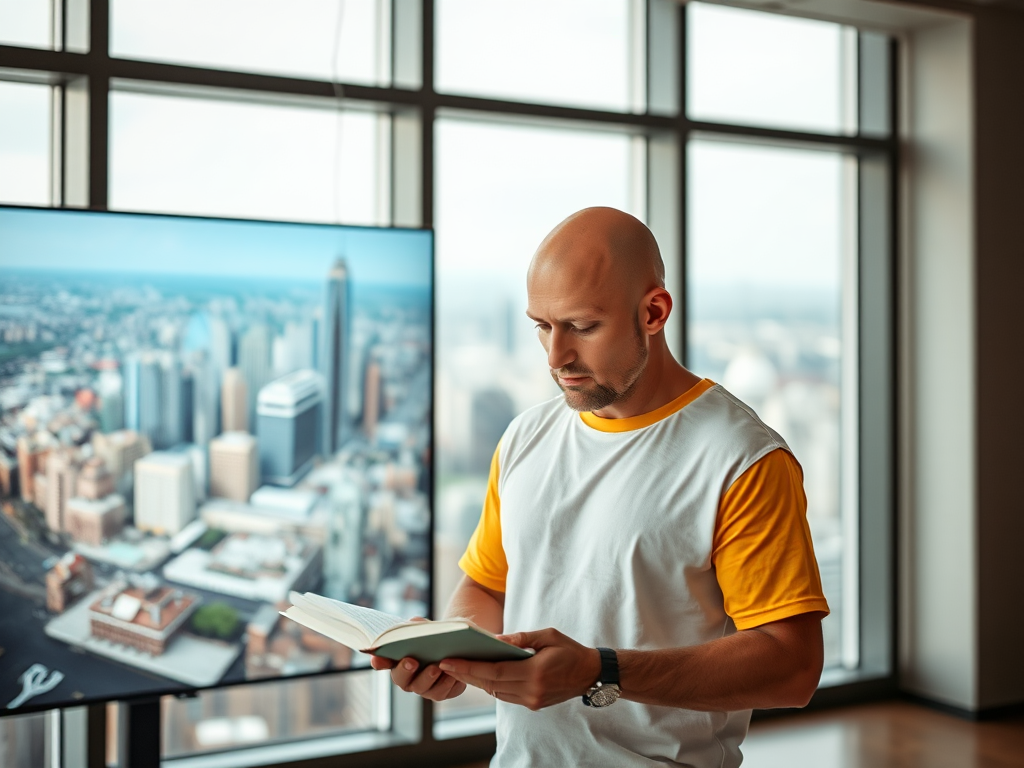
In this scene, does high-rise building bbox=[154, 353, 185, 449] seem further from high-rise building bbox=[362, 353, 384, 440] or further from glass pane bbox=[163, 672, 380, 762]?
glass pane bbox=[163, 672, 380, 762]

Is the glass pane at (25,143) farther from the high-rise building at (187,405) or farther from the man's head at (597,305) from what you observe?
the man's head at (597,305)

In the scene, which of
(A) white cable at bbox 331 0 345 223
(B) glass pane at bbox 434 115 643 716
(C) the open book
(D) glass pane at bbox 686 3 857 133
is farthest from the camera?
(D) glass pane at bbox 686 3 857 133

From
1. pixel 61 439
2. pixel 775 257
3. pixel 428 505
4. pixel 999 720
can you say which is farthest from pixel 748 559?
pixel 999 720

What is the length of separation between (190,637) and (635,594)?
4.54 feet

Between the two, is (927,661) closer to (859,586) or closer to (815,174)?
(859,586)

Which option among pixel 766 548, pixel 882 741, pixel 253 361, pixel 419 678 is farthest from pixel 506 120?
pixel 882 741

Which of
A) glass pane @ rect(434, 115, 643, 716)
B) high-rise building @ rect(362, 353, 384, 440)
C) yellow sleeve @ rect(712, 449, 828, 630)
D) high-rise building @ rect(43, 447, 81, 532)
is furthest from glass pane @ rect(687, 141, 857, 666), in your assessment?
yellow sleeve @ rect(712, 449, 828, 630)

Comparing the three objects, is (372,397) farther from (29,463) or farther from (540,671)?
(540,671)

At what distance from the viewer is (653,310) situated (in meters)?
1.66

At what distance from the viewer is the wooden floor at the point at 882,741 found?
355cm

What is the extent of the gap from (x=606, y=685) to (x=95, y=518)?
4.94ft

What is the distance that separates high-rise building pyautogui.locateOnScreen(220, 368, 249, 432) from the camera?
261 cm

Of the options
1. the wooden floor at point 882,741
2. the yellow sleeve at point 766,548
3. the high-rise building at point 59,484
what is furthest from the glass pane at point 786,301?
the yellow sleeve at point 766,548

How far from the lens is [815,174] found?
4305 millimetres
